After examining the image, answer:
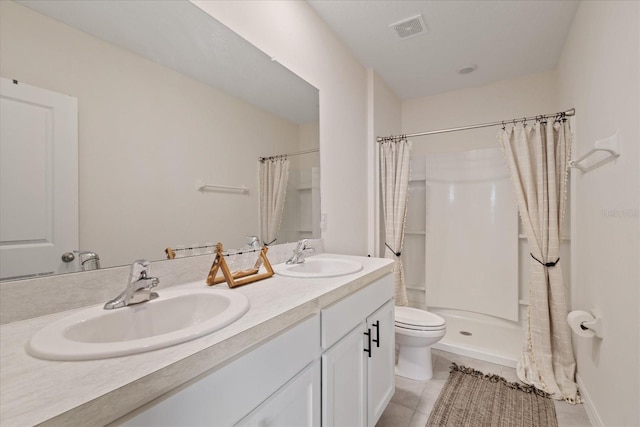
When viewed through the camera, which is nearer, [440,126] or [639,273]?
[639,273]

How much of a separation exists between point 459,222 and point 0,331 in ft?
9.44

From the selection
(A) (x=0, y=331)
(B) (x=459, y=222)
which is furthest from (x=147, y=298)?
(B) (x=459, y=222)

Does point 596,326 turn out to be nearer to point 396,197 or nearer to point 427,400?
point 427,400

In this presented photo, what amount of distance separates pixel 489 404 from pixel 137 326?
1967 mm

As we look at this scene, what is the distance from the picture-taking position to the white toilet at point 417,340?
1.89 m

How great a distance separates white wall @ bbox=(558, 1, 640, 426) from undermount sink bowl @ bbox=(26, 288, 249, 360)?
1.52 metres

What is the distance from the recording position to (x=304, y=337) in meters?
0.89

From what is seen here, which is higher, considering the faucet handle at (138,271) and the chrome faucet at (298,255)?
the faucet handle at (138,271)

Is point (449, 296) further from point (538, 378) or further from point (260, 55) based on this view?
point (260, 55)

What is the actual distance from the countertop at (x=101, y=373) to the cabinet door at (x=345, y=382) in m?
0.35

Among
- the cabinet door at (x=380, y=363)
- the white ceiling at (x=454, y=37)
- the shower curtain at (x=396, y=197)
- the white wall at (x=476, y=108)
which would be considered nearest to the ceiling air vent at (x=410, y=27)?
the white ceiling at (x=454, y=37)

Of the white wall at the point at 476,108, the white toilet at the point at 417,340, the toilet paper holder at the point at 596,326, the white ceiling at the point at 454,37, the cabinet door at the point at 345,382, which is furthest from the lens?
the white wall at the point at 476,108

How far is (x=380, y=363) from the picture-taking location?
142 cm

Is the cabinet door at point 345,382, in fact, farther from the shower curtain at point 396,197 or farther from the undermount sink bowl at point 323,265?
the shower curtain at point 396,197
